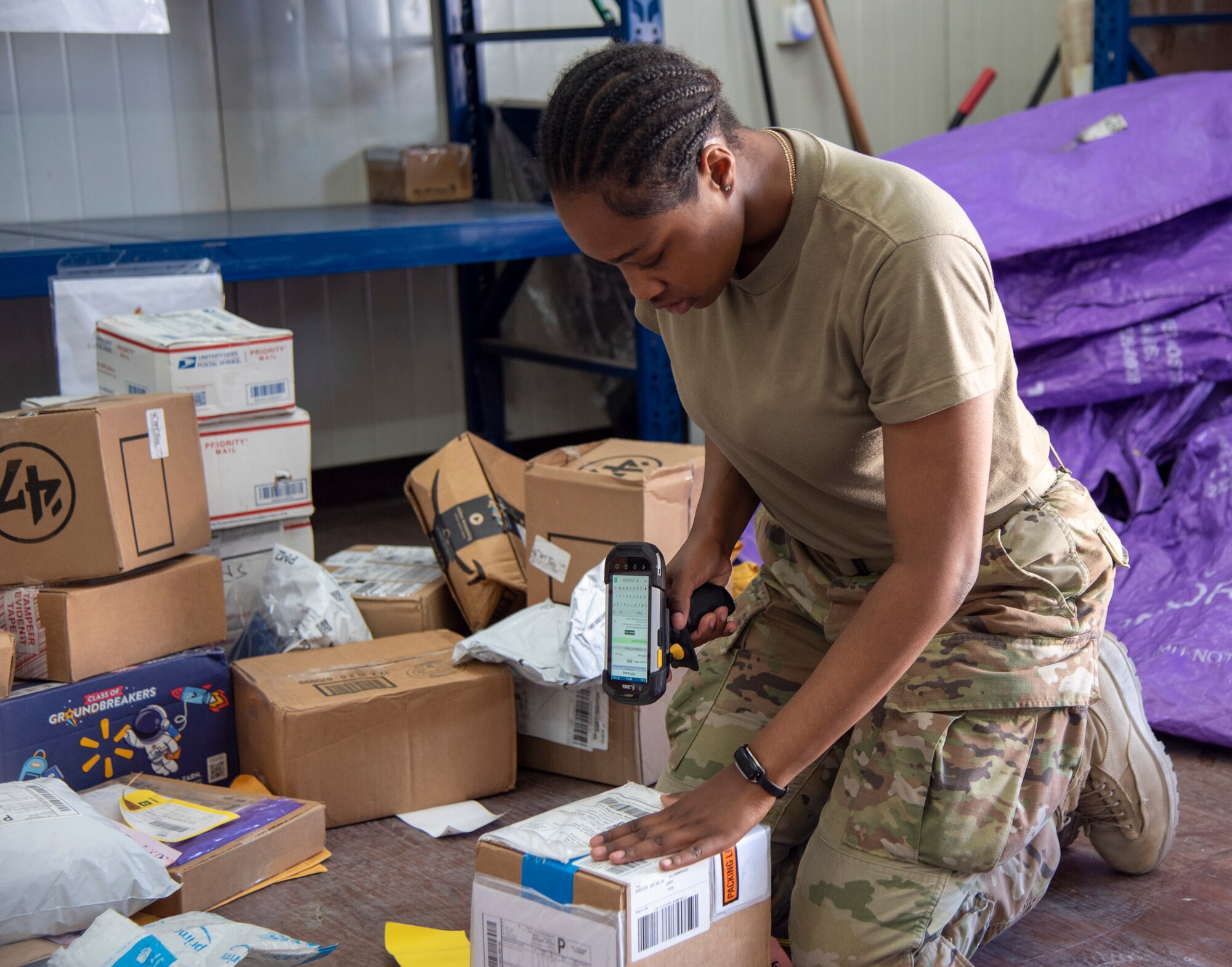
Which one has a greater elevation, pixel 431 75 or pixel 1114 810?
pixel 431 75

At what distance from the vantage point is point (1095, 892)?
144 cm

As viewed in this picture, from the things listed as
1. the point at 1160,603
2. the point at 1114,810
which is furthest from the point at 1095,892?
the point at 1160,603

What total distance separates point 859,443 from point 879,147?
3.24 metres

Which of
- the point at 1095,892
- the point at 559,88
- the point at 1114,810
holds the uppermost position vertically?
the point at 559,88

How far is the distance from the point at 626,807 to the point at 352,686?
2.36ft

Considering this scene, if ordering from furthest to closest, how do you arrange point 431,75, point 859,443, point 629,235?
1. point 431,75
2. point 859,443
3. point 629,235

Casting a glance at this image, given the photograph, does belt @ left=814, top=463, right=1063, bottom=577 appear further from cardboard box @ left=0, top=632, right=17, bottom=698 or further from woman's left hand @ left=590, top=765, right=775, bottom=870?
cardboard box @ left=0, top=632, right=17, bottom=698

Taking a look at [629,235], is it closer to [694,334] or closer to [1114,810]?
[694,334]

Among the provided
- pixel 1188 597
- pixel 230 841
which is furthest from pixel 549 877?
pixel 1188 597

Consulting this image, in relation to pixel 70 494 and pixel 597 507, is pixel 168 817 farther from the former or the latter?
pixel 597 507

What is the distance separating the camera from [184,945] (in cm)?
123

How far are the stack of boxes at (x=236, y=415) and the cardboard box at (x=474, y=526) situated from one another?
21 cm

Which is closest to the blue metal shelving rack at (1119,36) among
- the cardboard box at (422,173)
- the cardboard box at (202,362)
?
the cardboard box at (422,173)

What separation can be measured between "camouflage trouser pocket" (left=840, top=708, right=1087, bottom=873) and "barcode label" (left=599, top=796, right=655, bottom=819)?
0.23 m
